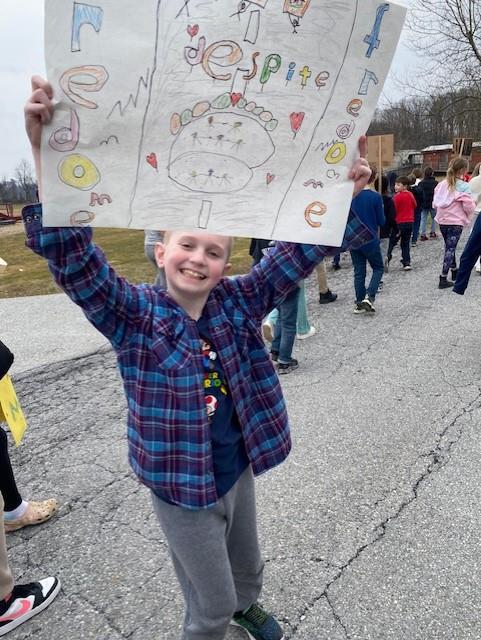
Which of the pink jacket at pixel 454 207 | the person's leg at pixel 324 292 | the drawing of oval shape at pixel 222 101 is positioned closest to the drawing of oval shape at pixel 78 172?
the drawing of oval shape at pixel 222 101

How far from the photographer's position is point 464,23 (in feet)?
53.1

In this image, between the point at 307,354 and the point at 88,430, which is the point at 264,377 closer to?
Answer: the point at 88,430

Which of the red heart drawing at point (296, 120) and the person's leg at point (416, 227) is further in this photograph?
the person's leg at point (416, 227)

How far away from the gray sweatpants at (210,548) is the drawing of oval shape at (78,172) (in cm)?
97

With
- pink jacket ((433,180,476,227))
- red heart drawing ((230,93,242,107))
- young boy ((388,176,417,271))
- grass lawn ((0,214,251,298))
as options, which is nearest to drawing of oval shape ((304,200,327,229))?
red heart drawing ((230,93,242,107))

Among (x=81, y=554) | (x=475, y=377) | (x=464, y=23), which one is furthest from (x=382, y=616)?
(x=464, y=23)

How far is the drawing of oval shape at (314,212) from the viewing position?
1499 mm

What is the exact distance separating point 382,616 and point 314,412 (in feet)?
5.99

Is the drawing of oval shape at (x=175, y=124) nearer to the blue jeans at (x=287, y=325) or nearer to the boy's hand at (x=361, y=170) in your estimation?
the boy's hand at (x=361, y=170)

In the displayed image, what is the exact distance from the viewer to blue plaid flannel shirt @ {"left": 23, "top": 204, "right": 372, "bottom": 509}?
1.36 metres

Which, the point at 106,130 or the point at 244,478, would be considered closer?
the point at 106,130

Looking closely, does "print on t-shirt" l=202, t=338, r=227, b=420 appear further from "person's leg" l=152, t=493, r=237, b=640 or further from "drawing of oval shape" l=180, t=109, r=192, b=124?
"drawing of oval shape" l=180, t=109, r=192, b=124

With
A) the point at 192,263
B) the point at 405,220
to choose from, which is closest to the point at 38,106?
the point at 192,263

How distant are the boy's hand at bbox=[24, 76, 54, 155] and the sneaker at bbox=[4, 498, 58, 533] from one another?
7.15 ft
